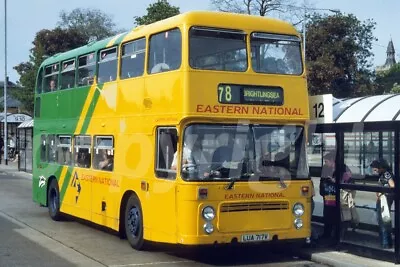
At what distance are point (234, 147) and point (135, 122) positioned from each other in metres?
2.18

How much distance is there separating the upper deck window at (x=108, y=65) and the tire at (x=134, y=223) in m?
2.53

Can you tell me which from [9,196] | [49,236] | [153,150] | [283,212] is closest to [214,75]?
[153,150]

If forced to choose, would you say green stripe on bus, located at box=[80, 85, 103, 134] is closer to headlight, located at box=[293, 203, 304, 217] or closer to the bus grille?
the bus grille

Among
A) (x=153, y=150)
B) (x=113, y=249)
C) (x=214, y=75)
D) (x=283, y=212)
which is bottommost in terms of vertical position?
(x=113, y=249)

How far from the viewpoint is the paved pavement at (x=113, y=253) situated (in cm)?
1082

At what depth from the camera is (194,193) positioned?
1013 cm

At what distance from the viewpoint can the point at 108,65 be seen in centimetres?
1332

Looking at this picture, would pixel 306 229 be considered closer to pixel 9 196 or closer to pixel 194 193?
pixel 194 193

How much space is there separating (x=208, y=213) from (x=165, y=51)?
9.09 ft

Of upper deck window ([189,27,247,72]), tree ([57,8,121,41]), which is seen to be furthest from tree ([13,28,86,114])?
upper deck window ([189,27,247,72])

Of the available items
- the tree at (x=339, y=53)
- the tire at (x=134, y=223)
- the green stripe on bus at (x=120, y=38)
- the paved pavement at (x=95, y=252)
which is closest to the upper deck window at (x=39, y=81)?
the paved pavement at (x=95, y=252)

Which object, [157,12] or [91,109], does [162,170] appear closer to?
[91,109]

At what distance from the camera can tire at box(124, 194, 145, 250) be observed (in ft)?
38.0

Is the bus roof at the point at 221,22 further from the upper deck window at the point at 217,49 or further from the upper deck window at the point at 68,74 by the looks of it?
the upper deck window at the point at 68,74
